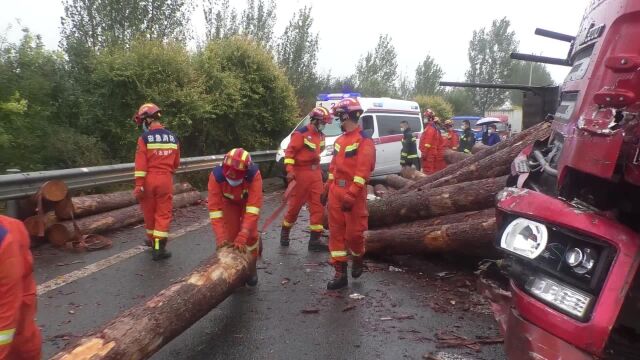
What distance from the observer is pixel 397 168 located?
1372 cm

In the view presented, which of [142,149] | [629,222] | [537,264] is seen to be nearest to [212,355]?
[537,264]

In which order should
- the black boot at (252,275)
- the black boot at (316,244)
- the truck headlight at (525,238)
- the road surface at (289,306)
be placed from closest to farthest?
the truck headlight at (525,238), the road surface at (289,306), the black boot at (252,275), the black boot at (316,244)

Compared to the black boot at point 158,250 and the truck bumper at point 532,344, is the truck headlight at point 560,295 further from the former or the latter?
the black boot at point 158,250

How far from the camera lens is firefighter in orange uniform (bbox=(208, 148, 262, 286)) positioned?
15.1 feet

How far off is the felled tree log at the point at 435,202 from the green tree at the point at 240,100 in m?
6.88

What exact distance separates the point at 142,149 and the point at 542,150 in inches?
178

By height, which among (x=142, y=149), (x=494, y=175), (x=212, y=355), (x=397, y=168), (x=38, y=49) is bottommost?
(x=397, y=168)

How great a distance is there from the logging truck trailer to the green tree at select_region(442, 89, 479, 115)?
1756 inches

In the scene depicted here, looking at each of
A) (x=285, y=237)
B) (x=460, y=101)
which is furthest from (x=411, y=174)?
(x=460, y=101)

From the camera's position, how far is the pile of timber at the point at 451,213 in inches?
189

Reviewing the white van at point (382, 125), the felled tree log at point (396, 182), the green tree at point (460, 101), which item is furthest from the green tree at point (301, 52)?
the green tree at point (460, 101)

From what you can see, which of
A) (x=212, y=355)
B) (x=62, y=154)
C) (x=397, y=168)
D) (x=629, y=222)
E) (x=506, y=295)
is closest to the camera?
(x=629, y=222)

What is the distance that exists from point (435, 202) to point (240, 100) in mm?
8640

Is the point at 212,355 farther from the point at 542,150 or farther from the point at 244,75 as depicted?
the point at 244,75
